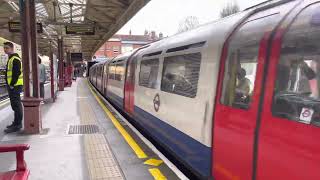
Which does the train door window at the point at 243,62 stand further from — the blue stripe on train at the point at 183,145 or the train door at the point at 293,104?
the blue stripe on train at the point at 183,145

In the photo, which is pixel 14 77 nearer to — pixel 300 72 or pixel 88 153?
pixel 88 153

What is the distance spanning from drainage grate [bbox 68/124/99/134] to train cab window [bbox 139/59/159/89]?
4.79 feet

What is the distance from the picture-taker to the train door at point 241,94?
3.54 metres

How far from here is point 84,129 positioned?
854 centimetres

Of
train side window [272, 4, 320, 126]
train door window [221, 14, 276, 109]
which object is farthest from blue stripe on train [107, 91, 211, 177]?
train side window [272, 4, 320, 126]

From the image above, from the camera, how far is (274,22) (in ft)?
11.6

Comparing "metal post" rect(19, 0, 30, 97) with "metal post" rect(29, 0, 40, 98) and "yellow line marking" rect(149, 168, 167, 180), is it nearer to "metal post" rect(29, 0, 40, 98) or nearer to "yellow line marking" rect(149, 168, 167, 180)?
"metal post" rect(29, 0, 40, 98)

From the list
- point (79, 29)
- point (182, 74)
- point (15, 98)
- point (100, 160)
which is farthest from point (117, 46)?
point (100, 160)

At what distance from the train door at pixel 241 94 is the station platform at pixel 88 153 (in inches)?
46.2

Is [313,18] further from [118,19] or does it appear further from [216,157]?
[118,19]

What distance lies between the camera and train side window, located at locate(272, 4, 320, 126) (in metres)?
2.89

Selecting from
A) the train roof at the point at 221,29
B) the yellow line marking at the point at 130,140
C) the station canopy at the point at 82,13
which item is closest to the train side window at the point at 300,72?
the train roof at the point at 221,29

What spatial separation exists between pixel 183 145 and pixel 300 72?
268 cm

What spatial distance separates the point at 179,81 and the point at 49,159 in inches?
90.3
